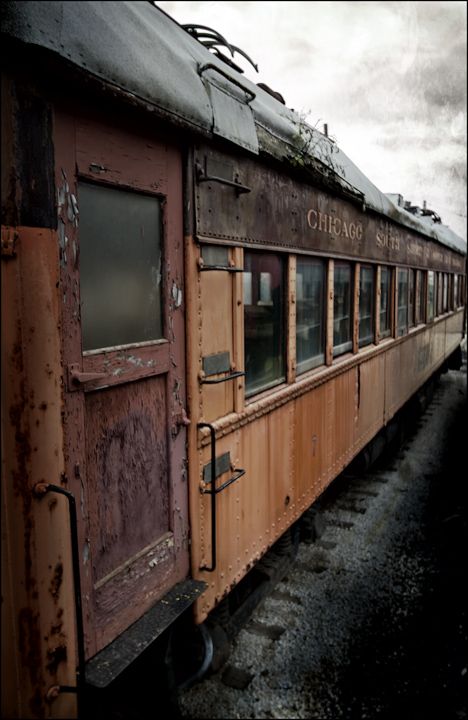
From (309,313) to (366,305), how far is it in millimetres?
1903

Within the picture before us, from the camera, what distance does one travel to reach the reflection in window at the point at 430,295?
969 cm

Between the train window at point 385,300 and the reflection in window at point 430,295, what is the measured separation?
304 centimetres

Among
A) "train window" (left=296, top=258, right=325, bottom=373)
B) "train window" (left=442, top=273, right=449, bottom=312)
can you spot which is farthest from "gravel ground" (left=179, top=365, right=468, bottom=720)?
"train window" (left=442, top=273, right=449, bottom=312)

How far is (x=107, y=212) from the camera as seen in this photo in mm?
1997

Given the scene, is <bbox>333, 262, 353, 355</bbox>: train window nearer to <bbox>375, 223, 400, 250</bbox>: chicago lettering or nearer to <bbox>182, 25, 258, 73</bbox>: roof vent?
<bbox>375, 223, 400, 250</bbox>: chicago lettering

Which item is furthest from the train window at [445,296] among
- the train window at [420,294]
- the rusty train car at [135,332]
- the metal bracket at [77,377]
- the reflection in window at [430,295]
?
the metal bracket at [77,377]

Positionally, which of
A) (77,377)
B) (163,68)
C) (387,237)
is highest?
(163,68)

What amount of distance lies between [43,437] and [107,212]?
82cm

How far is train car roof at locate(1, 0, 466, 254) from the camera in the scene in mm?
1503

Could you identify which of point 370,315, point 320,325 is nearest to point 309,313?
point 320,325

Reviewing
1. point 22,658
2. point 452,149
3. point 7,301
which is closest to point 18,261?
point 7,301

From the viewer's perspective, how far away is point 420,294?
30.0 feet

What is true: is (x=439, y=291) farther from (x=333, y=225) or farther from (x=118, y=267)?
(x=118, y=267)

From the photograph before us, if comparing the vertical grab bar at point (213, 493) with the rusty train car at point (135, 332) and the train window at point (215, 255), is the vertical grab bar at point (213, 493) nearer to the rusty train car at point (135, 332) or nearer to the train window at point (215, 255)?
the rusty train car at point (135, 332)
